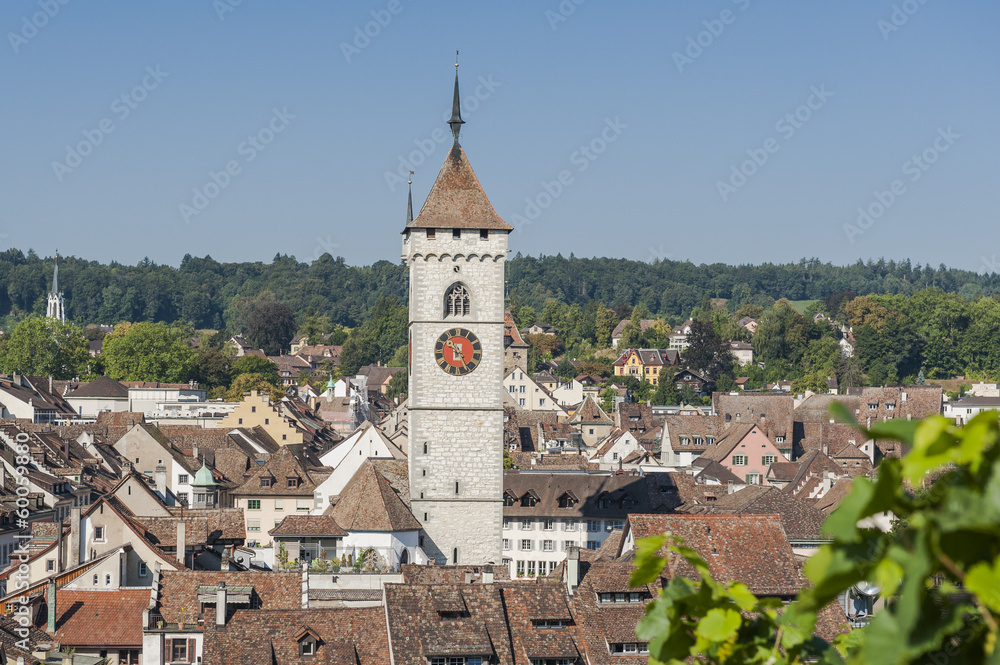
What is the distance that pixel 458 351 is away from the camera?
1662 inches

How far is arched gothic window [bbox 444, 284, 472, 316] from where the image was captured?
139 ft

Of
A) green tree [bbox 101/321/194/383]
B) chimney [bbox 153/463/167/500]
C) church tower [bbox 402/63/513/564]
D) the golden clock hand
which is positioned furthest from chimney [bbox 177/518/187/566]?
green tree [bbox 101/321/194/383]

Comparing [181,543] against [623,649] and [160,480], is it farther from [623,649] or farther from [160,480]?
[160,480]

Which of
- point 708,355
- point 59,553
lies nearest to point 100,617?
point 59,553

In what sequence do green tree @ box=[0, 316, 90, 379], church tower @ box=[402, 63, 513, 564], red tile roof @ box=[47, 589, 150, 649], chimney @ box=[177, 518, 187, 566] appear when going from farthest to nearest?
green tree @ box=[0, 316, 90, 379] < church tower @ box=[402, 63, 513, 564] < chimney @ box=[177, 518, 187, 566] < red tile roof @ box=[47, 589, 150, 649]

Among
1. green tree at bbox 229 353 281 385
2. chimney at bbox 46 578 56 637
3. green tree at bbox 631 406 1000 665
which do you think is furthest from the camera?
green tree at bbox 229 353 281 385

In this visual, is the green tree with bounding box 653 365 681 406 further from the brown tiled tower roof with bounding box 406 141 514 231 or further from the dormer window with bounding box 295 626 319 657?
the dormer window with bounding box 295 626 319 657

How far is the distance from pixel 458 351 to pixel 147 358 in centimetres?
9957

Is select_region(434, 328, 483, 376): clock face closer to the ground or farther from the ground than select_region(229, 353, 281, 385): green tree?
farther from the ground

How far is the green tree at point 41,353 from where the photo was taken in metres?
131

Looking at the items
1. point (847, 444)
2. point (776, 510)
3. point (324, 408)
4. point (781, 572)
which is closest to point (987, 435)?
point (781, 572)

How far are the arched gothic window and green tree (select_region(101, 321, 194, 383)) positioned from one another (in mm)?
99018

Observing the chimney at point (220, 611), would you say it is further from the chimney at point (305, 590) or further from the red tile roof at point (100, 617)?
the chimney at point (305, 590)

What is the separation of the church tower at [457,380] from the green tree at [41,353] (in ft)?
316
